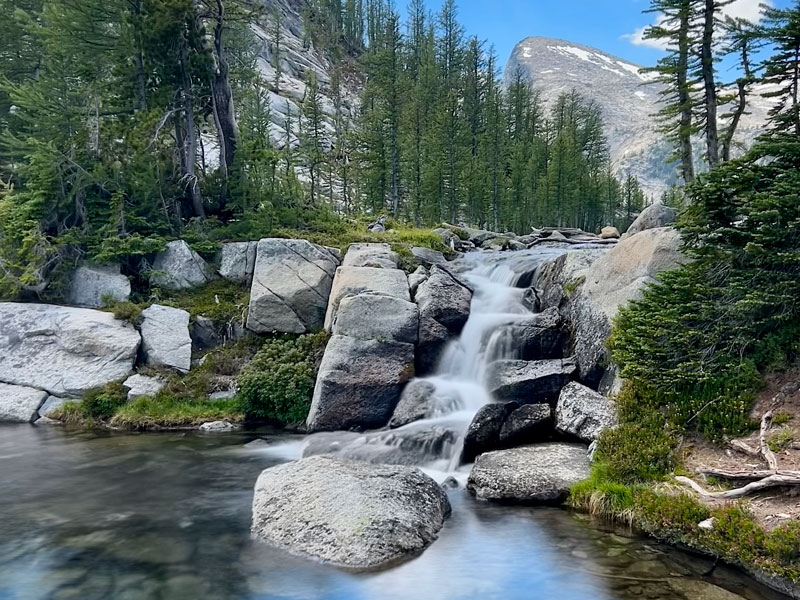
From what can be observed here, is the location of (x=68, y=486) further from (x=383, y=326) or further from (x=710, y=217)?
(x=710, y=217)

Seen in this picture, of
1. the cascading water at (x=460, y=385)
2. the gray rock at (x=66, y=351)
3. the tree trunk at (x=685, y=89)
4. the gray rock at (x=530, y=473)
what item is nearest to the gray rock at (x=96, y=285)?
the gray rock at (x=66, y=351)

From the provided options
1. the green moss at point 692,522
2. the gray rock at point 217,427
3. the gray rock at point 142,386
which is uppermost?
the gray rock at point 142,386

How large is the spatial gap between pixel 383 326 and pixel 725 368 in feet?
30.0

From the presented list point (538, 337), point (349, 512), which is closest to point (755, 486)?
point (349, 512)

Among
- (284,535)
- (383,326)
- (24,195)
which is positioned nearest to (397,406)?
(383,326)

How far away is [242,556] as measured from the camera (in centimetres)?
902

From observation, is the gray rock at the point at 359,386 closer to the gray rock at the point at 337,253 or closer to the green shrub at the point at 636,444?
the gray rock at the point at 337,253

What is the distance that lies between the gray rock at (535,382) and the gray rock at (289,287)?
7.85m

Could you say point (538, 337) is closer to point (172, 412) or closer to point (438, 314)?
point (438, 314)

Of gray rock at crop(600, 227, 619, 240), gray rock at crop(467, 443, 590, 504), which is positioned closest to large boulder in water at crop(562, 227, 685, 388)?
gray rock at crop(467, 443, 590, 504)

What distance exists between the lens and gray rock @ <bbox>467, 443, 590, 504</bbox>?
10.8m

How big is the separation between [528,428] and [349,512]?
517 cm

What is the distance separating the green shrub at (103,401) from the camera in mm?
17375

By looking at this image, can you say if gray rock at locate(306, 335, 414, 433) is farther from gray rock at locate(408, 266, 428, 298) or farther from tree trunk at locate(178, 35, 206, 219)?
tree trunk at locate(178, 35, 206, 219)
